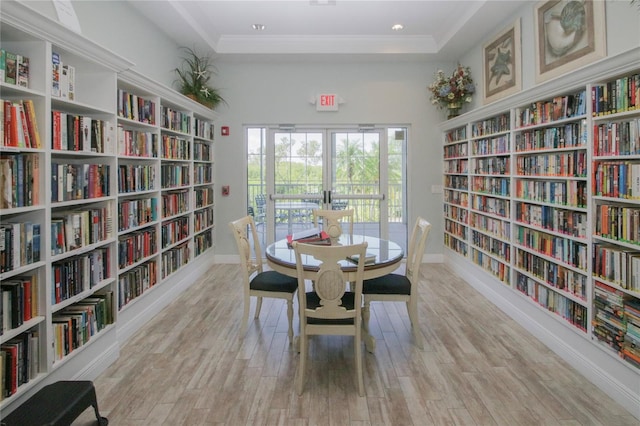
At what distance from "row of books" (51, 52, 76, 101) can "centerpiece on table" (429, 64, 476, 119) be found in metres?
4.23

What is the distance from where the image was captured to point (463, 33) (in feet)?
14.1

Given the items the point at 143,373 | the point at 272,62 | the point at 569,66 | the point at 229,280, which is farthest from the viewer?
the point at 272,62

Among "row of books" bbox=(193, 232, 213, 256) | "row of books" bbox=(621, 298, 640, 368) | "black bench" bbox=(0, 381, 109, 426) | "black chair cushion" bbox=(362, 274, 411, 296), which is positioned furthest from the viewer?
"row of books" bbox=(193, 232, 213, 256)

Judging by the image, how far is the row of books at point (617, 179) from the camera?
2.11 meters

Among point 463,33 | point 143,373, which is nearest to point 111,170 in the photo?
point 143,373

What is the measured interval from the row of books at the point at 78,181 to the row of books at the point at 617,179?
3.40 meters

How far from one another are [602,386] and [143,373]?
117 inches

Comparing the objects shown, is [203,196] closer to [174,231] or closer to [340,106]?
[174,231]

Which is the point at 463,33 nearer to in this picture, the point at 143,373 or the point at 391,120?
the point at 391,120

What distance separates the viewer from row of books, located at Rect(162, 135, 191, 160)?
382 cm

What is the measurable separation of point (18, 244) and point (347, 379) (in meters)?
2.02

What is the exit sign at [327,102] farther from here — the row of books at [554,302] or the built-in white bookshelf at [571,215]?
the row of books at [554,302]

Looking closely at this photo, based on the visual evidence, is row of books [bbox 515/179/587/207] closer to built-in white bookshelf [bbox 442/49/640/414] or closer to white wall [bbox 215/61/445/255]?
built-in white bookshelf [bbox 442/49/640/414]

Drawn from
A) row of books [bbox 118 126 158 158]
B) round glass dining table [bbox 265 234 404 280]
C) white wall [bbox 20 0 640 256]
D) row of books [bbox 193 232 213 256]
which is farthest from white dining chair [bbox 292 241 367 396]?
white wall [bbox 20 0 640 256]
